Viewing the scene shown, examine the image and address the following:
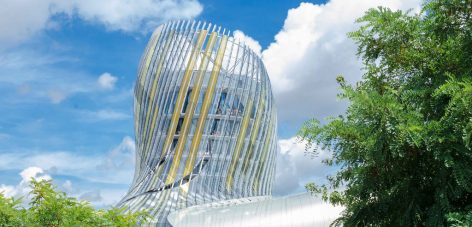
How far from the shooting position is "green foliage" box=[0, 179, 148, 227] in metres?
14.6

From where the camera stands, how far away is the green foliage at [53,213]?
1461 cm

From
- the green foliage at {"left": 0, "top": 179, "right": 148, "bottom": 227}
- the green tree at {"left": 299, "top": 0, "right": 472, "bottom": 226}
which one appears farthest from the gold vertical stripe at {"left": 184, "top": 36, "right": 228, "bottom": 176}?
the green tree at {"left": 299, "top": 0, "right": 472, "bottom": 226}

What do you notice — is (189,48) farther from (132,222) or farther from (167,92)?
(132,222)

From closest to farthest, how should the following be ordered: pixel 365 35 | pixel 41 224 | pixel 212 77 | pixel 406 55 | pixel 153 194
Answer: pixel 406 55 < pixel 365 35 < pixel 41 224 < pixel 153 194 < pixel 212 77

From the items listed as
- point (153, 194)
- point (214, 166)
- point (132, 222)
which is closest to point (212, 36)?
point (214, 166)

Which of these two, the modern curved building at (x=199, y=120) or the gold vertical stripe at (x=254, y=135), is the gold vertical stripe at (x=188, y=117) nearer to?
the modern curved building at (x=199, y=120)

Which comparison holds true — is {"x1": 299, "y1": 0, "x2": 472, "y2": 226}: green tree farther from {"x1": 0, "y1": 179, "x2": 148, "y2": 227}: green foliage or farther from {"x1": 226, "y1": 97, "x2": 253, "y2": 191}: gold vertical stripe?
{"x1": 226, "y1": 97, "x2": 253, "y2": 191}: gold vertical stripe

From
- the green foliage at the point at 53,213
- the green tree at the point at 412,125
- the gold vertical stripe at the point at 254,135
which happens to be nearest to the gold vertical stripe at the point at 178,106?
the gold vertical stripe at the point at 254,135

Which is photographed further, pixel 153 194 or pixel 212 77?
pixel 212 77

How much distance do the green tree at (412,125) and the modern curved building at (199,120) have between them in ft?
76.6

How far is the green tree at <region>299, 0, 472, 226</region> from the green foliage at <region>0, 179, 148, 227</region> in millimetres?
6239

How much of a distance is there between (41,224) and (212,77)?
71.3ft

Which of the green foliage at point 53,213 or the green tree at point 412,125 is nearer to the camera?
the green tree at point 412,125

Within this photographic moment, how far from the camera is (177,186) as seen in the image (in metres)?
34.3
